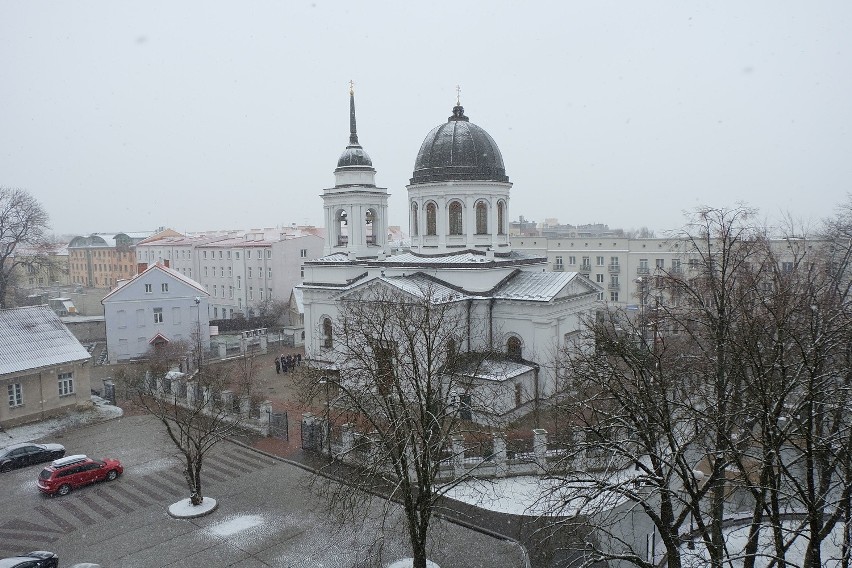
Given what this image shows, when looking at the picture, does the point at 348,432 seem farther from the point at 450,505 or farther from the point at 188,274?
the point at 188,274

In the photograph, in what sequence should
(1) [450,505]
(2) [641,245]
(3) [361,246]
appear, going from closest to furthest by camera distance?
1. (1) [450,505]
2. (3) [361,246]
3. (2) [641,245]

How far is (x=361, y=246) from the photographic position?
2858cm

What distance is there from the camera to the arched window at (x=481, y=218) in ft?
87.2

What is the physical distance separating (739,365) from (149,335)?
1235 inches

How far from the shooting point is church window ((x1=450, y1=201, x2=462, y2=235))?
26.6m

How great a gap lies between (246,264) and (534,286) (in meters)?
30.1

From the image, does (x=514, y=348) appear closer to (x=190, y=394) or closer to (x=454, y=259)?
(x=454, y=259)

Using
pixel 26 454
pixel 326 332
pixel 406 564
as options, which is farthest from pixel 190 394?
pixel 406 564

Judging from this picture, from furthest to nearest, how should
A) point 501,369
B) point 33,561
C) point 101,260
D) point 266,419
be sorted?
1. point 101,260
2. point 501,369
3. point 266,419
4. point 33,561

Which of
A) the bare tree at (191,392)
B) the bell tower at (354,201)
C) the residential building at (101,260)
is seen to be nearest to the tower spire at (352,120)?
the bell tower at (354,201)

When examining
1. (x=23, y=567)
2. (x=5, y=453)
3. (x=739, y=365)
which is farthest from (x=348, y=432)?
(x=739, y=365)

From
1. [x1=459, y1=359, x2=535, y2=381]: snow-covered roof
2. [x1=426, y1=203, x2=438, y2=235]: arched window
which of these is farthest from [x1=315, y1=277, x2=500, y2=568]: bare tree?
[x1=426, y1=203, x2=438, y2=235]: arched window

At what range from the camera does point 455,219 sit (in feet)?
87.7

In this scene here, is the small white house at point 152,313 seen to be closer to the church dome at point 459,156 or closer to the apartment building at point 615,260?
the church dome at point 459,156
